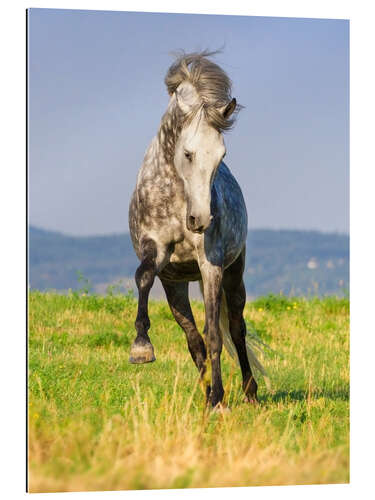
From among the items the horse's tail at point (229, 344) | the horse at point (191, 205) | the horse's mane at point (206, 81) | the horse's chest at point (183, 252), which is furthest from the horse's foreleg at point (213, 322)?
the horse's tail at point (229, 344)

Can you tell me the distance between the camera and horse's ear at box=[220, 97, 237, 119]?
5.94 m

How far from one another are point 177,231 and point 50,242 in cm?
5467

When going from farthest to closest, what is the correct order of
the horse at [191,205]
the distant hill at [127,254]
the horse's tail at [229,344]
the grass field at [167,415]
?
the distant hill at [127,254], the horse's tail at [229,344], the horse at [191,205], the grass field at [167,415]

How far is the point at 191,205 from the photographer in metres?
5.80

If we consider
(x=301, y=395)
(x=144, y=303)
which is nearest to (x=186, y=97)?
(x=144, y=303)

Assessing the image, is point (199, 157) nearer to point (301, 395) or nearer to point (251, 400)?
point (251, 400)

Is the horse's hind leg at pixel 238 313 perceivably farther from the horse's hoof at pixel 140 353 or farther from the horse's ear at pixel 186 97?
the horse's hoof at pixel 140 353

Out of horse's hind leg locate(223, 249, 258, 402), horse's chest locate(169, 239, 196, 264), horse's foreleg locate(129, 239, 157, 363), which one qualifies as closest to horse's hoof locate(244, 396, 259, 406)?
horse's hind leg locate(223, 249, 258, 402)

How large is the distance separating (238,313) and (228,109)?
2.57m

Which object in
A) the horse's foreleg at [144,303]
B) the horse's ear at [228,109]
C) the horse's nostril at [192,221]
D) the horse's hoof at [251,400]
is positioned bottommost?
the horse's hoof at [251,400]

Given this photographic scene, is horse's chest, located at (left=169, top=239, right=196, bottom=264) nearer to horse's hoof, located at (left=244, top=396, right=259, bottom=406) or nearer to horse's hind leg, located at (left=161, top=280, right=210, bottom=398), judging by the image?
horse's hind leg, located at (left=161, top=280, right=210, bottom=398)

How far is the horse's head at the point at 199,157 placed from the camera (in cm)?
577

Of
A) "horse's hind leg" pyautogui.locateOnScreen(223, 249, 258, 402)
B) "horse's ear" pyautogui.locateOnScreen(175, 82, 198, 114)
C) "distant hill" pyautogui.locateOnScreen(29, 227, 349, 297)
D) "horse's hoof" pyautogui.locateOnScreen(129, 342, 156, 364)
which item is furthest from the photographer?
"distant hill" pyautogui.locateOnScreen(29, 227, 349, 297)

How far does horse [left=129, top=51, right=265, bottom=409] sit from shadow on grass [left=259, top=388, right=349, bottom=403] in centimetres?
104
